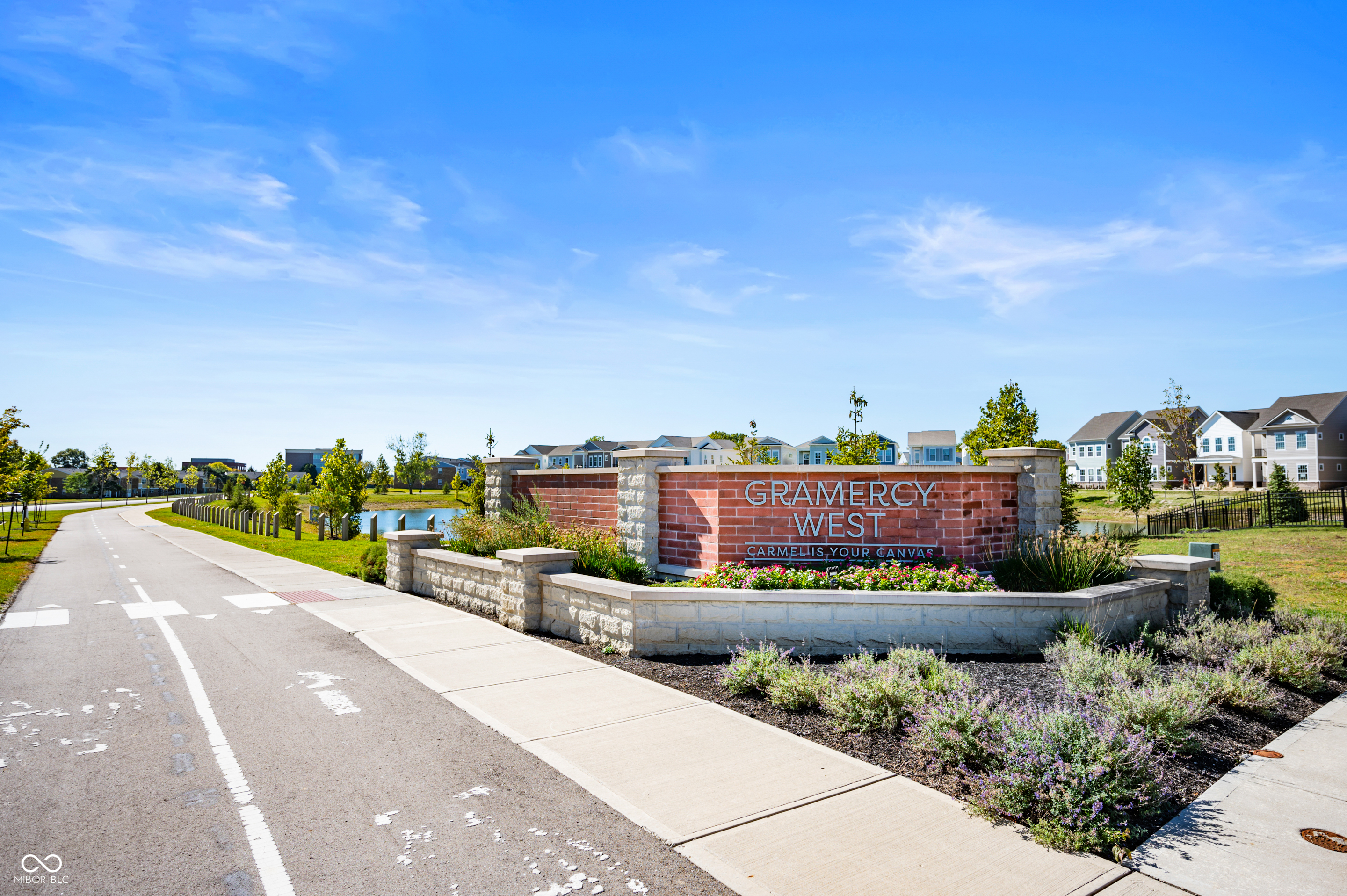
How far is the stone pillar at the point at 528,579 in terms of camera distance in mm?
10094

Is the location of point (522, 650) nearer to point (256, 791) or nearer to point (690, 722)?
point (690, 722)

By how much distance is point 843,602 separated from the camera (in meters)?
8.33

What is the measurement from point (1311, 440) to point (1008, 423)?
57.3 metres

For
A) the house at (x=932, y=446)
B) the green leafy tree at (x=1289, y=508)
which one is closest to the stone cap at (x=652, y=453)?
the green leafy tree at (x=1289, y=508)

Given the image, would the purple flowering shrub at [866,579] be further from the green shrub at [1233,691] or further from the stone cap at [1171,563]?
the stone cap at [1171,563]

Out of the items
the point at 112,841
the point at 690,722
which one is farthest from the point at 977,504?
the point at 112,841

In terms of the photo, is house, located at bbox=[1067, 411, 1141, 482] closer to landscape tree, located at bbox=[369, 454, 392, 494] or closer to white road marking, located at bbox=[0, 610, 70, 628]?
landscape tree, located at bbox=[369, 454, 392, 494]

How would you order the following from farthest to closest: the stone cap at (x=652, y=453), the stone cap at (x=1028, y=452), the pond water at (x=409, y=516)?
the pond water at (x=409, y=516) < the stone cap at (x=652, y=453) < the stone cap at (x=1028, y=452)

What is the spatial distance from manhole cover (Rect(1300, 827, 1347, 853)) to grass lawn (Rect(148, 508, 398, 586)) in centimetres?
1519

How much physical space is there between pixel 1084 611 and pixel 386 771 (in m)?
7.33

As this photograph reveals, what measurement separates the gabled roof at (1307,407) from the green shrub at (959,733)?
234 feet

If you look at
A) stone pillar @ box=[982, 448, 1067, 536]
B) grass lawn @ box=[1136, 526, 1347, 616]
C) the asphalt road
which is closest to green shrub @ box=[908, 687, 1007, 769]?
the asphalt road

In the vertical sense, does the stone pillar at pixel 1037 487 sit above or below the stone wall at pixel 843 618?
above

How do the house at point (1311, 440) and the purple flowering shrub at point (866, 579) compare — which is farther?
the house at point (1311, 440)
